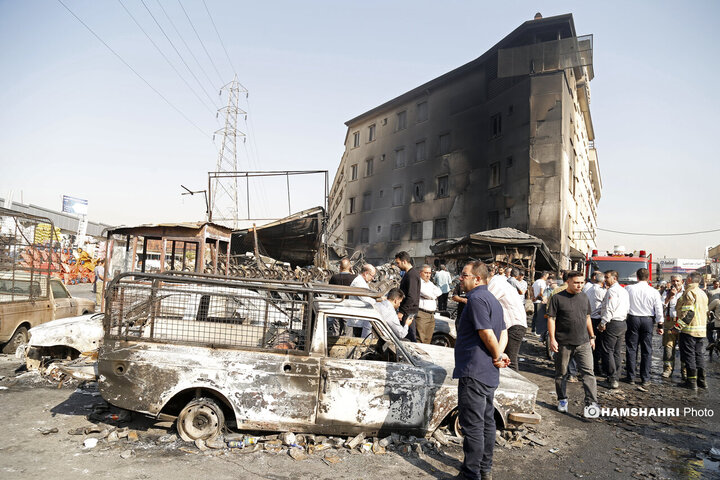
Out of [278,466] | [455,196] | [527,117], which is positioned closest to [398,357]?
[278,466]

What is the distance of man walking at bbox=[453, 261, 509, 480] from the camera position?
12.0 feet

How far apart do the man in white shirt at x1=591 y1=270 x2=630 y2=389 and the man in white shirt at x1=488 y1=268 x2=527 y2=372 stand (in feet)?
6.48

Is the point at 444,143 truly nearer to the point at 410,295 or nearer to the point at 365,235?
the point at 365,235

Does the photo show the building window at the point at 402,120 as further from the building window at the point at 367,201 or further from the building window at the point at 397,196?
the building window at the point at 367,201

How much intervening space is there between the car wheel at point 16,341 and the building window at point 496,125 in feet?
85.7

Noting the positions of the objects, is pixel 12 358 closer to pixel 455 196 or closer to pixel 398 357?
pixel 398 357

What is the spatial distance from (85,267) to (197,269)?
69.7ft

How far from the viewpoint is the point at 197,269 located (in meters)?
10.2

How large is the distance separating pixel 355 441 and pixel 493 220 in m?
25.0

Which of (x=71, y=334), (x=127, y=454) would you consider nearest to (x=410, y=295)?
(x=127, y=454)

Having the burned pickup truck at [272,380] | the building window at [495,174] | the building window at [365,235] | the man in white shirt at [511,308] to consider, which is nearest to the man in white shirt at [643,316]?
the man in white shirt at [511,308]

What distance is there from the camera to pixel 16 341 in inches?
291

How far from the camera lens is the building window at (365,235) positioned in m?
38.2

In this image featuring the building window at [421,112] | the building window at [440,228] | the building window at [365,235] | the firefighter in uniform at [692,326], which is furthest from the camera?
the building window at [365,235]
